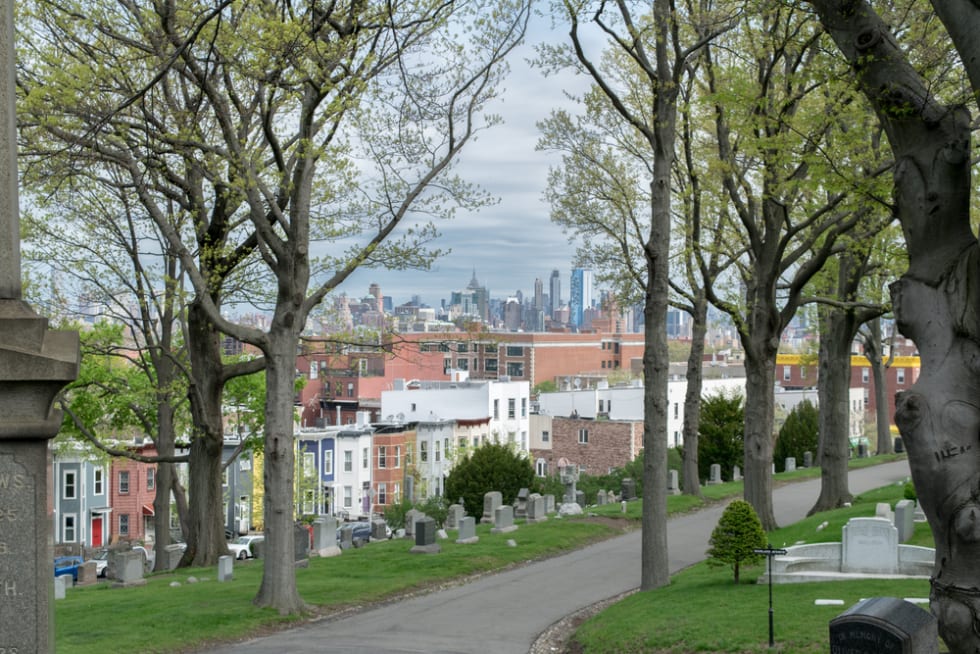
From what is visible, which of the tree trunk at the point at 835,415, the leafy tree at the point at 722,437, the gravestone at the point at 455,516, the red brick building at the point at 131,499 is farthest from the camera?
the red brick building at the point at 131,499

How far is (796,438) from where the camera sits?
53.7 meters

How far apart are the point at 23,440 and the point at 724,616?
31.5 ft

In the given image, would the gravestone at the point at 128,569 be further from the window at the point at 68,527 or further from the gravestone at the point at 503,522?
the window at the point at 68,527

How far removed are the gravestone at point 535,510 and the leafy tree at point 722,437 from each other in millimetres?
19635

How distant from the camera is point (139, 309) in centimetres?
2775

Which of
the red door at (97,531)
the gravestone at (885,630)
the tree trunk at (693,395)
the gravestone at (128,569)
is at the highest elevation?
the tree trunk at (693,395)

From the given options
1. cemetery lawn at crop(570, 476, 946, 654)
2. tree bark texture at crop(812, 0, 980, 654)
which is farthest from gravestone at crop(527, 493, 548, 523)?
tree bark texture at crop(812, 0, 980, 654)

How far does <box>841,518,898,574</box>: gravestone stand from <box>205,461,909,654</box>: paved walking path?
5.02 m

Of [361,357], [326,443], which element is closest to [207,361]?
[361,357]

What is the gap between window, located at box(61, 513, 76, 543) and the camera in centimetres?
5722

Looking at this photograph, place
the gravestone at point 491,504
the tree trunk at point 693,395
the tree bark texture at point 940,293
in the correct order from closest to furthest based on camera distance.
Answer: the tree bark texture at point 940,293 → the gravestone at point 491,504 → the tree trunk at point 693,395

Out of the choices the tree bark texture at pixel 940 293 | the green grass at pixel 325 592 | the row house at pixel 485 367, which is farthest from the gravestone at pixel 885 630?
the row house at pixel 485 367

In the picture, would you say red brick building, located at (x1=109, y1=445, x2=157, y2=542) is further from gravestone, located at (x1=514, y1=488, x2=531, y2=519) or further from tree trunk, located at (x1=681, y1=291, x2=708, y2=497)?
tree trunk, located at (x1=681, y1=291, x2=708, y2=497)

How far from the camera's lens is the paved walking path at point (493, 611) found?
1455 centimetres
